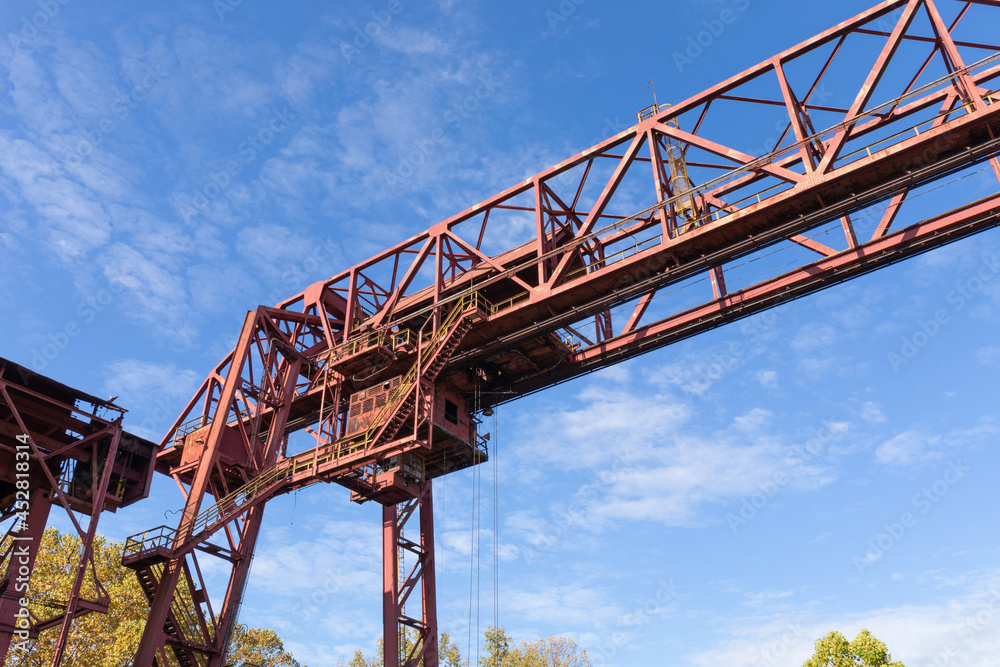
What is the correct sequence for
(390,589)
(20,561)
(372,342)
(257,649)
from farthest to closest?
(257,649) → (372,342) → (390,589) → (20,561)

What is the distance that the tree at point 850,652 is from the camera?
30.8 metres

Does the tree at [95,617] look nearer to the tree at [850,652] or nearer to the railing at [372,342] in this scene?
the railing at [372,342]

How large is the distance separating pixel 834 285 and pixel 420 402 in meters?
12.4

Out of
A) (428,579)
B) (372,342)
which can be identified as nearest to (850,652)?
(428,579)

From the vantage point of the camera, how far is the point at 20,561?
21.0 metres

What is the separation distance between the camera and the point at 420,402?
80.8ft

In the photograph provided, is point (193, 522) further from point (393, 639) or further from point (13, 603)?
point (393, 639)

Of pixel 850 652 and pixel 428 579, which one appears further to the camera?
pixel 850 652

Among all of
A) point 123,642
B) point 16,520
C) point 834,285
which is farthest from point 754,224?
point 123,642

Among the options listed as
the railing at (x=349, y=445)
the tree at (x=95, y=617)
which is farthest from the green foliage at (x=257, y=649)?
the railing at (x=349, y=445)

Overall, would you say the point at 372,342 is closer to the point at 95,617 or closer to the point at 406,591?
the point at 406,591

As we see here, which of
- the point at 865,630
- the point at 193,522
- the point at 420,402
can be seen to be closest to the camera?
the point at 193,522

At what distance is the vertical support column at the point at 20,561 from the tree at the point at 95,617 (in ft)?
26.5

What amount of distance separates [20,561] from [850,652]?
95.7 feet
